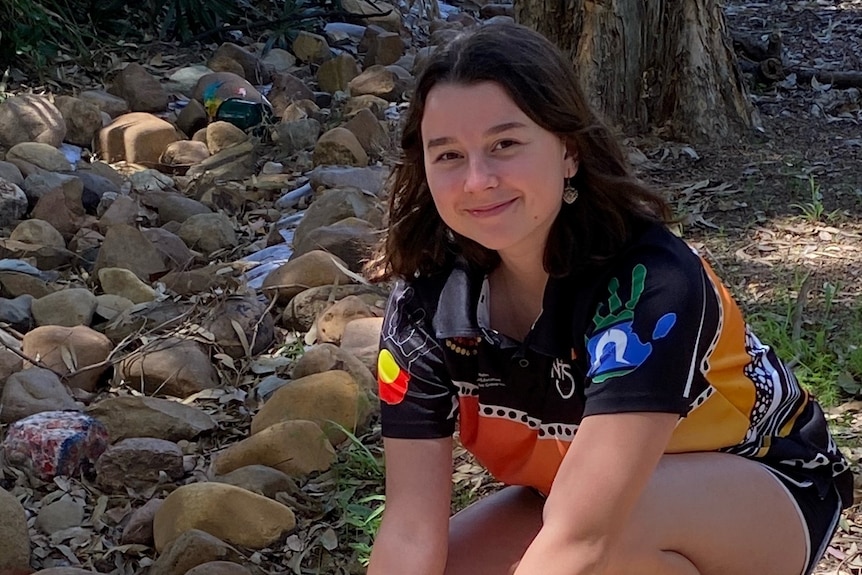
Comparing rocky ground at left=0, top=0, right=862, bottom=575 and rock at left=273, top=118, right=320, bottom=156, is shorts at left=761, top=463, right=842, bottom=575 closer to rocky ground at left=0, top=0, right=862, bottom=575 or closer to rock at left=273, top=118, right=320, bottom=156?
rocky ground at left=0, top=0, right=862, bottom=575

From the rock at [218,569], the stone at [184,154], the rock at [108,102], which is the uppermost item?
the rock at [218,569]

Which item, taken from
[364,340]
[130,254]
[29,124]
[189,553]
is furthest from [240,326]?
[29,124]

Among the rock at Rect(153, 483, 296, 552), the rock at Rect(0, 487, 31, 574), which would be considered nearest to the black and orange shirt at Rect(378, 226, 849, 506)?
the rock at Rect(153, 483, 296, 552)

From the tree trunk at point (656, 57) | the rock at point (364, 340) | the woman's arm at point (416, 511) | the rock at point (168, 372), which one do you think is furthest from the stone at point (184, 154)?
the woman's arm at point (416, 511)

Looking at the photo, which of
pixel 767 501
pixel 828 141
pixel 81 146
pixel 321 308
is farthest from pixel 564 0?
pixel 767 501

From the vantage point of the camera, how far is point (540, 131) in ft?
5.16

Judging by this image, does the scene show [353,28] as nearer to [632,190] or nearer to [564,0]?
[564,0]

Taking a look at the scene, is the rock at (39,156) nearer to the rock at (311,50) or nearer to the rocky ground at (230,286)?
the rocky ground at (230,286)

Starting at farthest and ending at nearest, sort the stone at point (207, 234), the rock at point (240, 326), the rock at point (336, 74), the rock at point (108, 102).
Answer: the rock at point (336, 74), the rock at point (108, 102), the stone at point (207, 234), the rock at point (240, 326)

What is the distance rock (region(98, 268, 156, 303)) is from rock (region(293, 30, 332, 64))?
280 cm

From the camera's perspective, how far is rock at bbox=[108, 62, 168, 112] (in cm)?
516

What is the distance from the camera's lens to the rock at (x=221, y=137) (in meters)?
4.75

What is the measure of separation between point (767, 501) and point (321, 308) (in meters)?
1.67

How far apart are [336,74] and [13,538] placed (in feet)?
12.2
